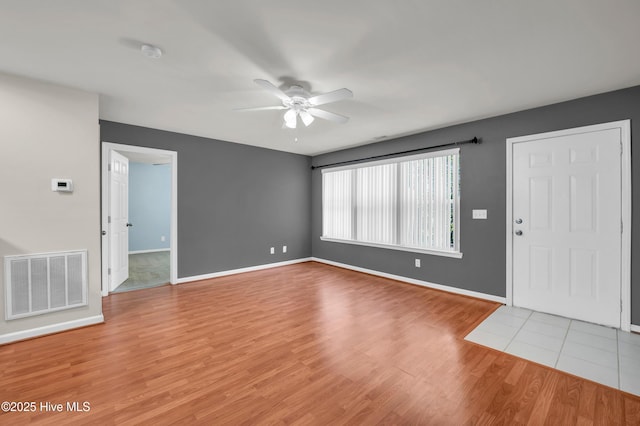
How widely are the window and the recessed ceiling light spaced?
3713 millimetres

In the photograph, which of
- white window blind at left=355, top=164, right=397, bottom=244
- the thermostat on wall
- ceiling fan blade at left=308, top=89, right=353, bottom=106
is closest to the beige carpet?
the thermostat on wall

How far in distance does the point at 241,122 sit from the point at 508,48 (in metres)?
3.19

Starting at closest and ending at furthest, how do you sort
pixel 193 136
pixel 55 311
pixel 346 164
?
pixel 55 311, pixel 193 136, pixel 346 164

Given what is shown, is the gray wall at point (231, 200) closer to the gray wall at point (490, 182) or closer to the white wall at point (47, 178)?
the white wall at point (47, 178)

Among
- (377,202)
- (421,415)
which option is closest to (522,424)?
(421,415)

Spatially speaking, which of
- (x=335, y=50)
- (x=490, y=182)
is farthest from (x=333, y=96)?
(x=490, y=182)

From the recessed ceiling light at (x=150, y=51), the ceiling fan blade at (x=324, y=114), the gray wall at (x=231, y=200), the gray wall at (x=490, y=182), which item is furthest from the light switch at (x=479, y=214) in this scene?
the recessed ceiling light at (x=150, y=51)

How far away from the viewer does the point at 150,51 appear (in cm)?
210

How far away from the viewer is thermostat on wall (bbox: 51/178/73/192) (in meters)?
2.75

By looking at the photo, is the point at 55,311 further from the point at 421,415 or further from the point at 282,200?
the point at 282,200

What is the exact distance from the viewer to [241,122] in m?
3.93

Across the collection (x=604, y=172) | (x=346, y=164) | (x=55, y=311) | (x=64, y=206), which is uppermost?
(x=346, y=164)

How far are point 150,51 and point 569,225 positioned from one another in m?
4.54

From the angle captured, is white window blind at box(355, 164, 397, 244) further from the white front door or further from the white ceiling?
the white front door
